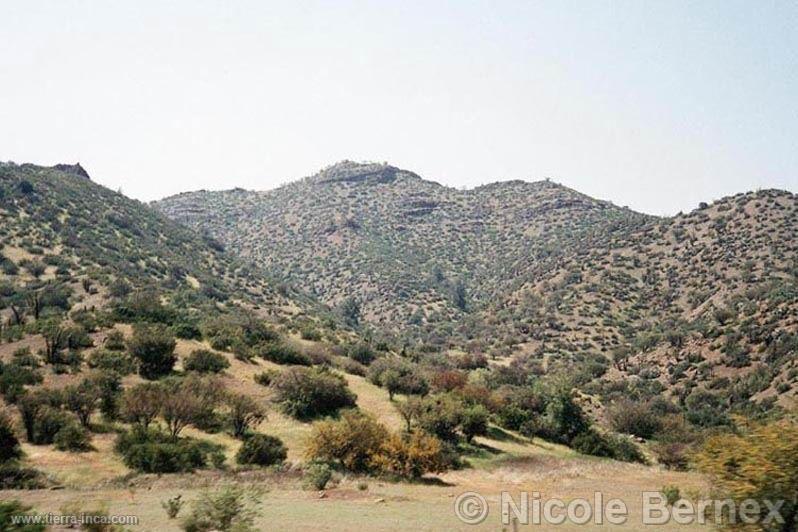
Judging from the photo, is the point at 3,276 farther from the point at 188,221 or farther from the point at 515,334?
the point at 188,221

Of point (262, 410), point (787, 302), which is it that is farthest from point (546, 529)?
point (787, 302)

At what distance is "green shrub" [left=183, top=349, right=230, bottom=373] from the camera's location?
1366 inches

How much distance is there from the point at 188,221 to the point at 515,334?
104 metres

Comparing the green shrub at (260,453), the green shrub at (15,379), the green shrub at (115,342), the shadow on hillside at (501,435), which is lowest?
the shadow on hillside at (501,435)

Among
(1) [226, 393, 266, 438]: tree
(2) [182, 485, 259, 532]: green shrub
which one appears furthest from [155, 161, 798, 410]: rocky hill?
(2) [182, 485, 259, 532]: green shrub

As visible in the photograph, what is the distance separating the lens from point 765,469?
989 centimetres

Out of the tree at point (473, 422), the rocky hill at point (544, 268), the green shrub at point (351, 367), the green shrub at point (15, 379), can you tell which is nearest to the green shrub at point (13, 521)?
the green shrub at point (15, 379)

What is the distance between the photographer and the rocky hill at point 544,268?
2291 inches

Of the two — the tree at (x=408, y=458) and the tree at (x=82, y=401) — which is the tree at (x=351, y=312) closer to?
the tree at (x=82, y=401)

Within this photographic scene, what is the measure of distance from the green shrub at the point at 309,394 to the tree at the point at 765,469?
76.2 ft

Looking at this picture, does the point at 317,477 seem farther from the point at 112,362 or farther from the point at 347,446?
the point at 112,362

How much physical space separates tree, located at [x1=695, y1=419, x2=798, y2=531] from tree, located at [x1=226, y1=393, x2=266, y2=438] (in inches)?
837

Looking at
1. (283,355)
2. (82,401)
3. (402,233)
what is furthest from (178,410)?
(402,233)

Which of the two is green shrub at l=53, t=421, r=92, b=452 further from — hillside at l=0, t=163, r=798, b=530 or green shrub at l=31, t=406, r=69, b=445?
green shrub at l=31, t=406, r=69, b=445
